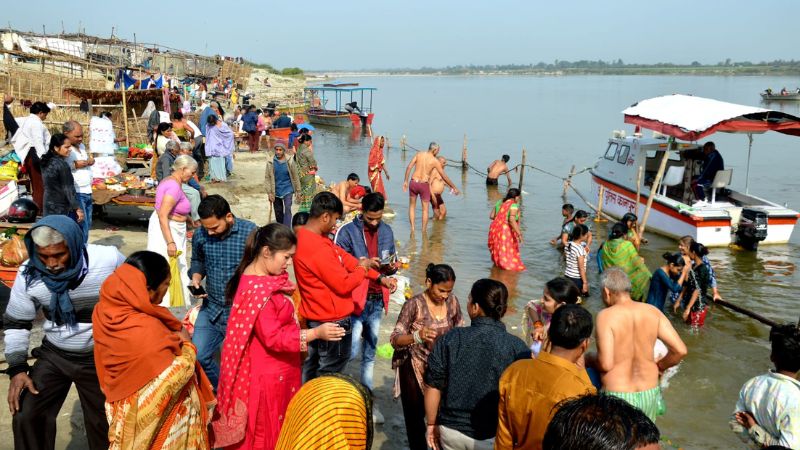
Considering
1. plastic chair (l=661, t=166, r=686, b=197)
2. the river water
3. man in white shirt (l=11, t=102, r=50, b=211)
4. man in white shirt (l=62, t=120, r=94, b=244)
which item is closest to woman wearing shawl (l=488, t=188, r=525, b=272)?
the river water

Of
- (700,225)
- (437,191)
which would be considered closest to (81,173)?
(437,191)

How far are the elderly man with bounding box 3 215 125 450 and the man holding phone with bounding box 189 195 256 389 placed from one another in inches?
30.4

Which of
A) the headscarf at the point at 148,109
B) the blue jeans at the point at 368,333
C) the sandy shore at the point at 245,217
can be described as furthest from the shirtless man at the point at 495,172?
the blue jeans at the point at 368,333

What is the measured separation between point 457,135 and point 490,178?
1866cm

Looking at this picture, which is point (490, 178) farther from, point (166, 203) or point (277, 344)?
point (277, 344)

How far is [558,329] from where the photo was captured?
282cm

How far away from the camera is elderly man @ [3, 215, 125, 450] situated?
10.4ft

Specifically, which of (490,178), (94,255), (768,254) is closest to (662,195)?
(768,254)

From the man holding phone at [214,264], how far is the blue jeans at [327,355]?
63 cm

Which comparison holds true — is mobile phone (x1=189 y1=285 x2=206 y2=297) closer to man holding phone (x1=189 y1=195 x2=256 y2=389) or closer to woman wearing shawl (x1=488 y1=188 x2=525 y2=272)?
man holding phone (x1=189 y1=195 x2=256 y2=389)

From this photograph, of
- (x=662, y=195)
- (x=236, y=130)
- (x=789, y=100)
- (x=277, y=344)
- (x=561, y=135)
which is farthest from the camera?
A: (x=789, y=100)

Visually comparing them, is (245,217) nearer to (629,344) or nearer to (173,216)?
(173,216)

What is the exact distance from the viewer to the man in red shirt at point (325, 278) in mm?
4094

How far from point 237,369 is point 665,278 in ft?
18.6
